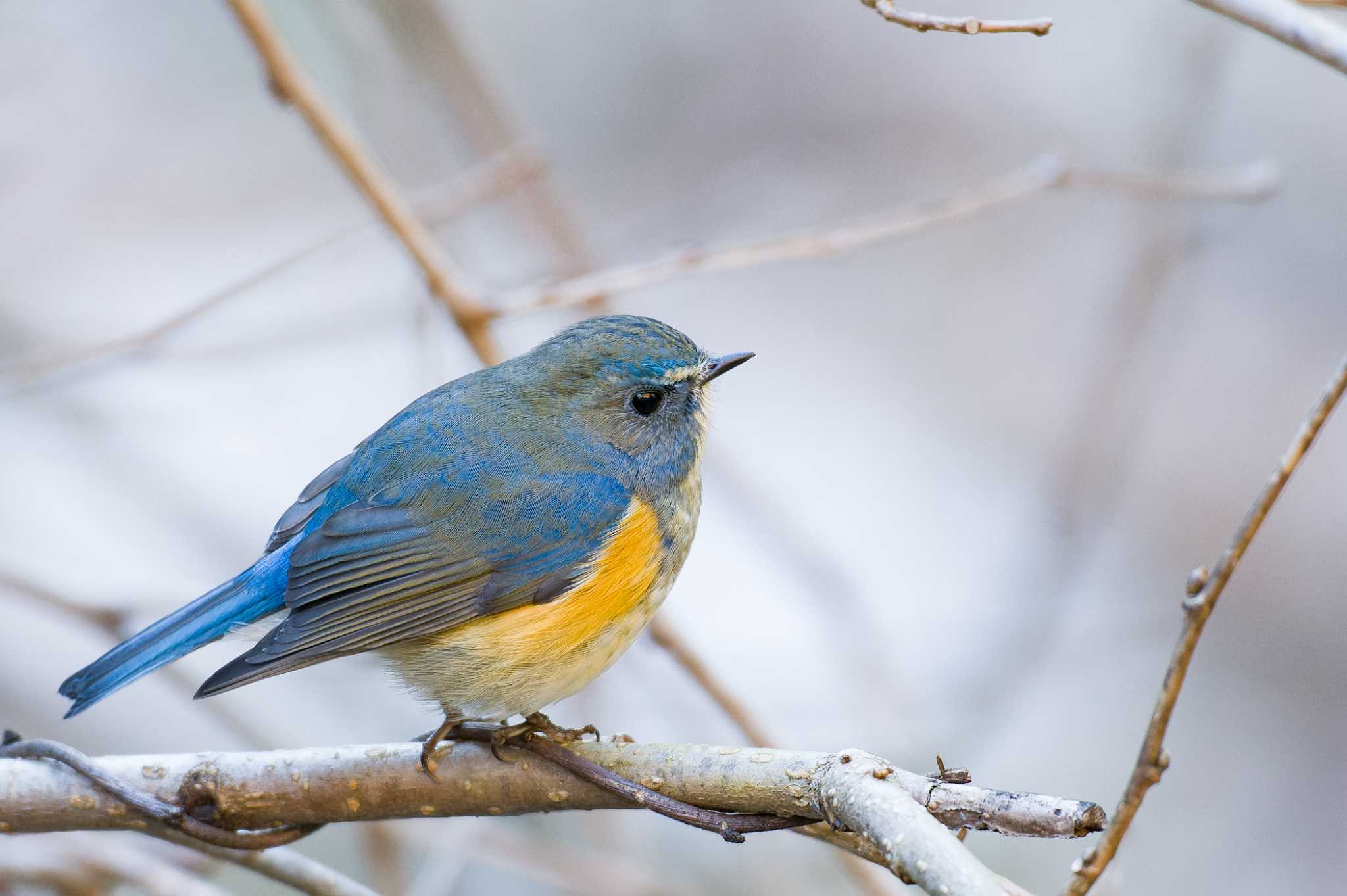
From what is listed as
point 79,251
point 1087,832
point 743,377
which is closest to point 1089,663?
point 743,377

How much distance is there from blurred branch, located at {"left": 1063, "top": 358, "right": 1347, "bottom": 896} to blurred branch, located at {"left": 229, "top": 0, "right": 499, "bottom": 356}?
1729 mm

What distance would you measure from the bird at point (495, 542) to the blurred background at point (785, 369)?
48 cm

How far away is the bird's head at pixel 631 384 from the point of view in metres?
2.60

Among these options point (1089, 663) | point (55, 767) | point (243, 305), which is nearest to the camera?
point (55, 767)

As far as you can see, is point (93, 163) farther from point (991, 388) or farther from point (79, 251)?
point (991, 388)

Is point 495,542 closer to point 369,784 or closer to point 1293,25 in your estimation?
point 369,784

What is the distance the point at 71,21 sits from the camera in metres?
5.32

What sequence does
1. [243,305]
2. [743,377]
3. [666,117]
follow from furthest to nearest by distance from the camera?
[666,117], [743,377], [243,305]

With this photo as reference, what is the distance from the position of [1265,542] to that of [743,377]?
7.27 ft

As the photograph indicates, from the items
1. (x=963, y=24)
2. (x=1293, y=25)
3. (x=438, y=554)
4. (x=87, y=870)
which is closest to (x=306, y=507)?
(x=438, y=554)

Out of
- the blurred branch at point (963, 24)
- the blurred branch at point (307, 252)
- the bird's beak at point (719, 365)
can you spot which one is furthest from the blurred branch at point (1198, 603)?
the blurred branch at point (307, 252)

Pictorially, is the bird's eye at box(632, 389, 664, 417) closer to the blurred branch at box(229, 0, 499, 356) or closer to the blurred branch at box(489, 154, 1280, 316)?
the blurred branch at box(489, 154, 1280, 316)

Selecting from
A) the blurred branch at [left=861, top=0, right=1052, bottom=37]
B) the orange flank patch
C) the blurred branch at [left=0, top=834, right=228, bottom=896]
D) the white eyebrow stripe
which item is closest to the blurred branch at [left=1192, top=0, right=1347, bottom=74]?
the blurred branch at [left=861, top=0, right=1052, bottom=37]

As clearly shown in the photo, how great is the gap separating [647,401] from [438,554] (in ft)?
1.77
